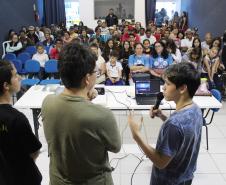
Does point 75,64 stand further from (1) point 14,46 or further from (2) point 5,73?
(1) point 14,46

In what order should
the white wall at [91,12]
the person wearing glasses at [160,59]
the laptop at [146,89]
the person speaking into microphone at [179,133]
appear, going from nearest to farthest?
1. the person speaking into microphone at [179,133]
2. the laptop at [146,89]
3. the person wearing glasses at [160,59]
4. the white wall at [91,12]

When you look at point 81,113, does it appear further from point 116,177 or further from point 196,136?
point 116,177

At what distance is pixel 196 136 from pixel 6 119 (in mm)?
1005

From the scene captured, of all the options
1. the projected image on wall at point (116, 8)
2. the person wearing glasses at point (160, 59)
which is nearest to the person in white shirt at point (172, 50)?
the person wearing glasses at point (160, 59)

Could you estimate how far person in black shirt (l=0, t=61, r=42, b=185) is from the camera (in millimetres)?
1578

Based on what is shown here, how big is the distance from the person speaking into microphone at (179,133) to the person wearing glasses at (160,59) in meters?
4.11

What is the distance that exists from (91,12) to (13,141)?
12.9 m

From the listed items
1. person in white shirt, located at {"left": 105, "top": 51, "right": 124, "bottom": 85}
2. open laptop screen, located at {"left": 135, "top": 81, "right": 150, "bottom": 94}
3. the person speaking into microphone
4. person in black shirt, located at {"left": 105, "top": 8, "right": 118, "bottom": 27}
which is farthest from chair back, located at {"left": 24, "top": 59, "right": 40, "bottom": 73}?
person in black shirt, located at {"left": 105, "top": 8, "right": 118, "bottom": 27}

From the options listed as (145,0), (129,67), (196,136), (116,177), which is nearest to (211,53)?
(129,67)

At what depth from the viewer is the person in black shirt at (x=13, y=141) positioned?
5.18 ft

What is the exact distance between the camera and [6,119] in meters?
→ 1.56

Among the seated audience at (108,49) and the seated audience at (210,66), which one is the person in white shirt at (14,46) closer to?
the seated audience at (108,49)

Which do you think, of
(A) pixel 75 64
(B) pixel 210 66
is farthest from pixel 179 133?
(B) pixel 210 66

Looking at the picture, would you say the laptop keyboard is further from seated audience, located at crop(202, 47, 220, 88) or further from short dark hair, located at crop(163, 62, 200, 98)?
seated audience, located at crop(202, 47, 220, 88)
